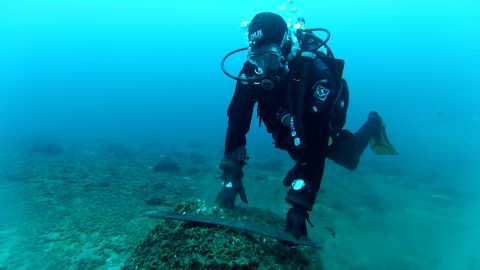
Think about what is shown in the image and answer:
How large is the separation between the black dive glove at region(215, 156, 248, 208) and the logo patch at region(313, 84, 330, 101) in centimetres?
132

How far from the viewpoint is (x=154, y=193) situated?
8109mm

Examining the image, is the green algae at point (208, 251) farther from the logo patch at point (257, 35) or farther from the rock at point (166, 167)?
the rock at point (166, 167)

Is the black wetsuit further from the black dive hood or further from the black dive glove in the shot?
the black dive glove

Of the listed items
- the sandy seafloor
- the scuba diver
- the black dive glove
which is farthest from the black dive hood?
the sandy seafloor

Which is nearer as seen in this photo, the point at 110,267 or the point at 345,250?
the point at 110,267

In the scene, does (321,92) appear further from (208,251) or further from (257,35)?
(208,251)

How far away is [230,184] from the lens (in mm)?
4117

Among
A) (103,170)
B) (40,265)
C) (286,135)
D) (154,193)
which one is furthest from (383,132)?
(103,170)

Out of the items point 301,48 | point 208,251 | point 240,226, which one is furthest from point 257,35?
point 208,251

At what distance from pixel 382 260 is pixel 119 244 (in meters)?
5.01

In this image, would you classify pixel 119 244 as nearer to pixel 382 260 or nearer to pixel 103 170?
pixel 382 260

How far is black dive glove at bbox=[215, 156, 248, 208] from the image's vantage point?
3971mm

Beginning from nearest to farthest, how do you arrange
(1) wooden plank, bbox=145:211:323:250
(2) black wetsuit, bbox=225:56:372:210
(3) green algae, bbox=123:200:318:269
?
(3) green algae, bbox=123:200:318:269
(1) wooden plank, bbox=145:211:323:250
(2) black wetsuit, bbox=225:56:372:210

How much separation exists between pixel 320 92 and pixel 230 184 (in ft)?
5.05
